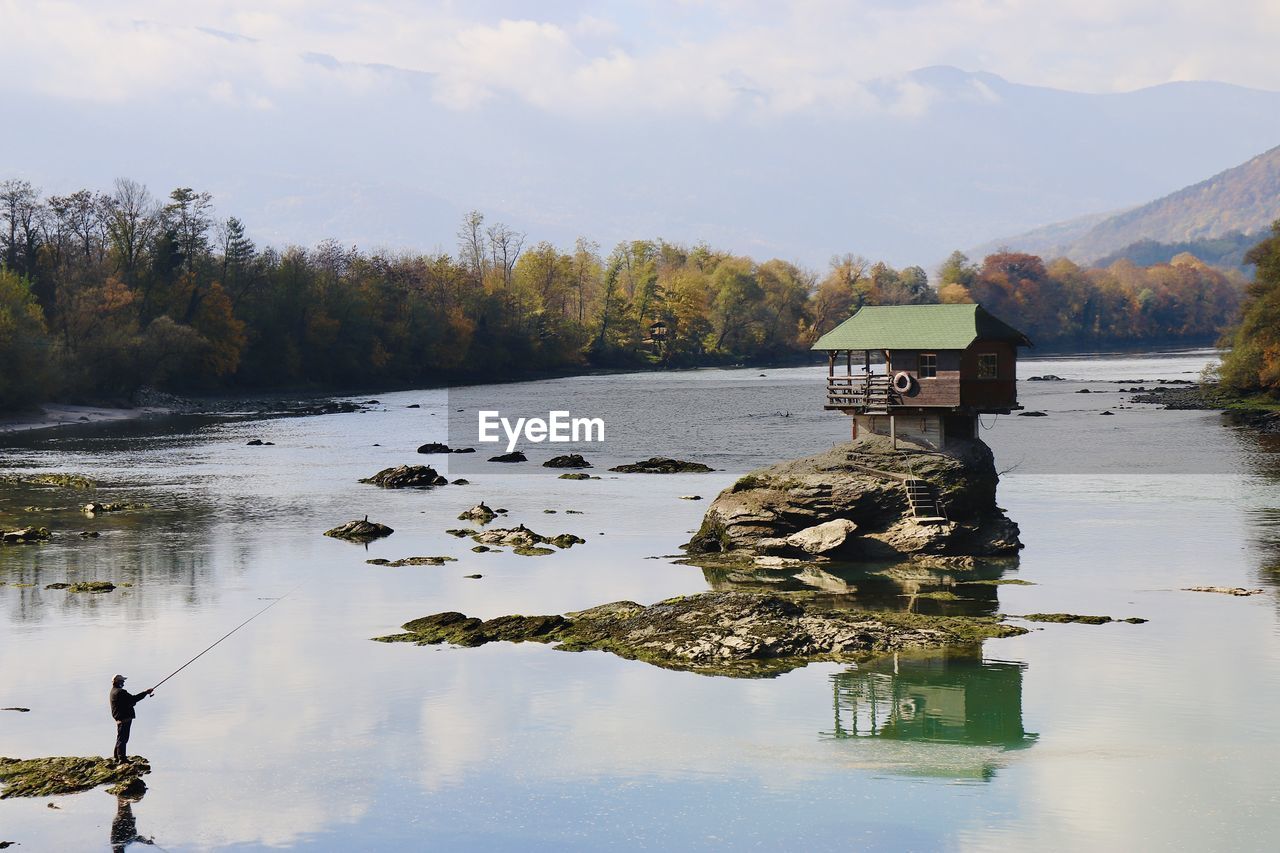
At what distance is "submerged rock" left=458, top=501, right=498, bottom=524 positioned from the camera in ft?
194

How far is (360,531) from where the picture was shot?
181 ft

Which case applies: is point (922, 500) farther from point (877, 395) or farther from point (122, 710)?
point (122, 710)

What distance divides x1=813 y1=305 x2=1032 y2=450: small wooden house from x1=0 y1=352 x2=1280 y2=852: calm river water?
592 centimetres

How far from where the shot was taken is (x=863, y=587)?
43562 mm

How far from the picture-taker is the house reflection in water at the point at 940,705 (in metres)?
29.3

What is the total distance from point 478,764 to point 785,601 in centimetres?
1211

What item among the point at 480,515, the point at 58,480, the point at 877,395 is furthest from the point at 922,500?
the point at 58,480

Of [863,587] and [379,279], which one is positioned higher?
[379,279]

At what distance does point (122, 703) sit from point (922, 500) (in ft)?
99.2

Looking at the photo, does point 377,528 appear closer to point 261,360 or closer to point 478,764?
point 478,764

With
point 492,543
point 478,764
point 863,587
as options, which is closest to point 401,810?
point 478,764

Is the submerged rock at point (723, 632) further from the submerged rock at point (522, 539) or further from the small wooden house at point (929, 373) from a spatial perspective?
the small wooden house at point (929, 373)

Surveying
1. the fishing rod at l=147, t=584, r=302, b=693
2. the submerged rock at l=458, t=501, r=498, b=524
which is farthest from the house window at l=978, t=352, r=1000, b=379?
the fishing rod at l=147, t=584, r=302, b=693

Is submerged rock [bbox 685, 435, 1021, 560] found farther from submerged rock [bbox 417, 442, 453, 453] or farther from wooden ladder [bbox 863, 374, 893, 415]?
submerged rock [bbox 417, 442, 453, 453]
